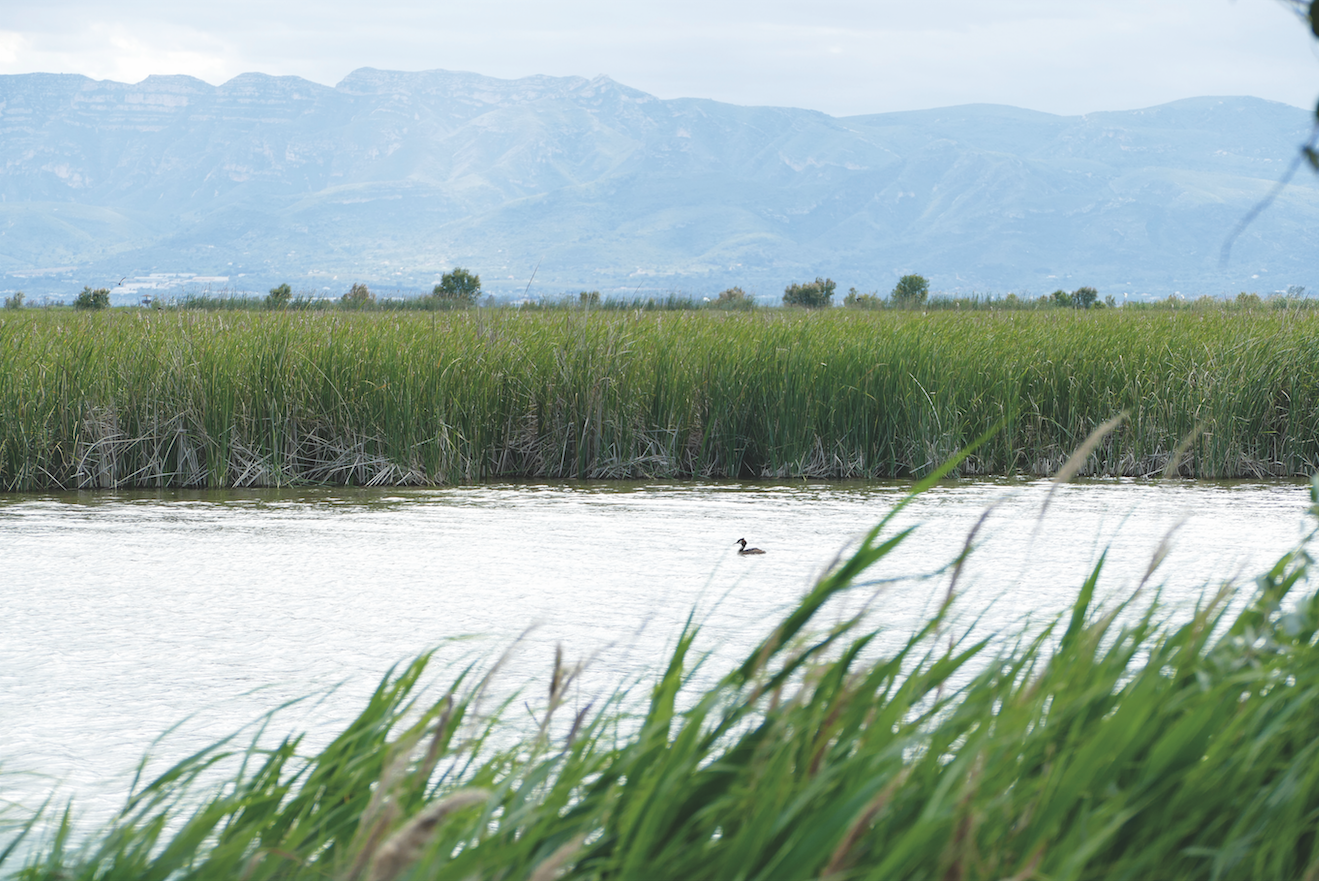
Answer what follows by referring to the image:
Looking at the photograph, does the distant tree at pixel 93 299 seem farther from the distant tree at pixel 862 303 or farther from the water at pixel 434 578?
the water at pixel 434 578

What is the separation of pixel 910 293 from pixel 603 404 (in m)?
22.3

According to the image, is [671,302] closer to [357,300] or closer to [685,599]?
[357,300]

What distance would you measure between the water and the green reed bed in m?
0.44

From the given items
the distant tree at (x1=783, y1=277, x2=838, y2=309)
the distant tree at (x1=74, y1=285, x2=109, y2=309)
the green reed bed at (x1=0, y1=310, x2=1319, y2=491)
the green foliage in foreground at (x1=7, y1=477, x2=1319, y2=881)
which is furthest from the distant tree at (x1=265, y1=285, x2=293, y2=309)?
the green foliage in foreground at (x1=7, y1=477, x2=1319, y2=881)

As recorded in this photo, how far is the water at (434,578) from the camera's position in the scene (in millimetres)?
3305

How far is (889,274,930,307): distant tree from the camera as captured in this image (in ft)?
76.8

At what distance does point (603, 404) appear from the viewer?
8.12m

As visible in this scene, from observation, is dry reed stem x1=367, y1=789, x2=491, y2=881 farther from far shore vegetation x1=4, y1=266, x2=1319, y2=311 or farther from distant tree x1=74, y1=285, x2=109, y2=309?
distant tree x1=74, y1=285, x2=109, y2=309

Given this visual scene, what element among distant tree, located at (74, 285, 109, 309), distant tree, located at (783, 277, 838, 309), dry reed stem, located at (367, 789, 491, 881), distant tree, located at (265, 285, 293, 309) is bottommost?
dry reed stem, located at (367, 789, 491, 881)

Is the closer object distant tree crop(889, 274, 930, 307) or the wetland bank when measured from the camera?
the wetland bank

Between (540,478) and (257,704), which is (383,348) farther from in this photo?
(257,704)

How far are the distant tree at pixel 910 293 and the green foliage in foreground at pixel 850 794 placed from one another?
21.5m

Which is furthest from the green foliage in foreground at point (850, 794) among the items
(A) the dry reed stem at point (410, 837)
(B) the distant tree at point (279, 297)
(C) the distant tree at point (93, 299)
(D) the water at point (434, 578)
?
(C) the distant tree at point (93, 299)

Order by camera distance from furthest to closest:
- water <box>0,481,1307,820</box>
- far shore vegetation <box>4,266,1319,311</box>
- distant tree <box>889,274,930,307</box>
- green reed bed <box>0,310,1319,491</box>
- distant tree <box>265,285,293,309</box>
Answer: distant tree <box>889,274,930,307</box>, distant tree <box>265,285,293,309</box>, far shore vegetation <box>4,266,1319,311</box>, green reed bed <box>0,310,1319,491</box>, water <box>0,481,1307,820</box>
